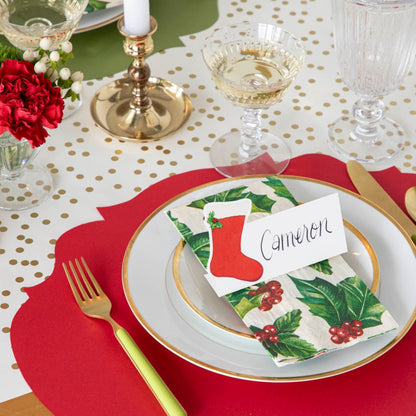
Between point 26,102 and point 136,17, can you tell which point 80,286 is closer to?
point 26,102

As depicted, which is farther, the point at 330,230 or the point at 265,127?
the point at 265,127

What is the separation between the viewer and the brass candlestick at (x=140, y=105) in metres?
1.16

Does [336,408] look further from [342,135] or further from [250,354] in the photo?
[342,135]

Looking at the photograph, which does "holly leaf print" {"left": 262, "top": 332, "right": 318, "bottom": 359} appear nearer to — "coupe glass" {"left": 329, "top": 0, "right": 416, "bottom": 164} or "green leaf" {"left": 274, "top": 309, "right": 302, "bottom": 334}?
"green leaf" {"left": 274, "top": 309, "right": 302, "bottom": 334}

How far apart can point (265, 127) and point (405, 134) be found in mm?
228

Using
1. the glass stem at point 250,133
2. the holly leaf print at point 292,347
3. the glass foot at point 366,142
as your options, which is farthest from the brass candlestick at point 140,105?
the holly leaf print at point 292,347

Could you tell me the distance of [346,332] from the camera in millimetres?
778

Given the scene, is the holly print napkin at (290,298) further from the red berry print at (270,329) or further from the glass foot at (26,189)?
the glass foot at (26,189)

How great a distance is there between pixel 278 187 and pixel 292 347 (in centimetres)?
25

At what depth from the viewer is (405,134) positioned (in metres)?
1.19

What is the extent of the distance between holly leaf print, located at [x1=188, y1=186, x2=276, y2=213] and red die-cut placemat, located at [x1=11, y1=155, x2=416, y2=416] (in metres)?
0.14

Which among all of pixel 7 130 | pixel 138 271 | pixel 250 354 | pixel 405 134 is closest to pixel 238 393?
pixel 250 354

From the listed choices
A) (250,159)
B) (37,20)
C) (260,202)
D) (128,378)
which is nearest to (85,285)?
(128,378)

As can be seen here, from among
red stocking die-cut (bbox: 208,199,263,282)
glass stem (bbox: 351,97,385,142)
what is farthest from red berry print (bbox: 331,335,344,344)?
glass stem (bbox: 351,97,385,142)
